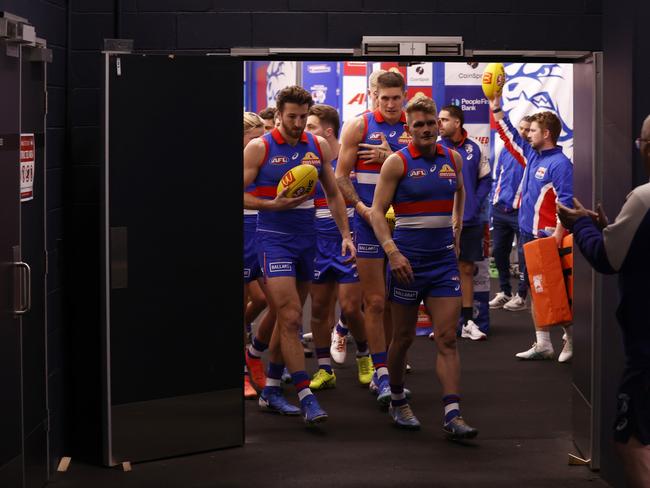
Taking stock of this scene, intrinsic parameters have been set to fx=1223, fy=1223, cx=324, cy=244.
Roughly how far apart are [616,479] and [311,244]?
2.35 meters

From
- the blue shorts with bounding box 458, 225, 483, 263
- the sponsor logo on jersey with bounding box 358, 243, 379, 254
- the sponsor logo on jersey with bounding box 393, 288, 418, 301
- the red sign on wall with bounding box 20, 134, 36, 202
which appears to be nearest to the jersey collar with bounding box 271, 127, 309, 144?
the sponsor logo on jersey with bounding box 358, 243, 379, 254

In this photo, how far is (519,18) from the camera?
6.12 meters

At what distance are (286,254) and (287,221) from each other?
7.8 inches

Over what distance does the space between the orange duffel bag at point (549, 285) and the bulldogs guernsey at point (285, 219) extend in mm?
2148

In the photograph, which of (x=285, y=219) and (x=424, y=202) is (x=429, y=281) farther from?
(x=285, y=219)

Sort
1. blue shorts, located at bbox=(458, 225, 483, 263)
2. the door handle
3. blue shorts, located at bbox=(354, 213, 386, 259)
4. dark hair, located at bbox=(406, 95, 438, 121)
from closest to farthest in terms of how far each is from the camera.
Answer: the door handle, dark hair, located at bbox=(406, 95, 438, 121), blue shorts, located at bbox=(354, 213, 386, 259), blue shorts, located at bbox=(458, 225, 483, 263)

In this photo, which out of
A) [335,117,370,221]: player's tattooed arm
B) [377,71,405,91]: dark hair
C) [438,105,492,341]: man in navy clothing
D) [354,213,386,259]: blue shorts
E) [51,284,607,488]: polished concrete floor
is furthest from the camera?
[438,105,492,341]: man in navy clothing

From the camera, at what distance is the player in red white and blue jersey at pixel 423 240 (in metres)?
6.45

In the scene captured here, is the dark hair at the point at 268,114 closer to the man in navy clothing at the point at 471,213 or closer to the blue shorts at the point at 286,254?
the man in navy clothing at the point at 471,213

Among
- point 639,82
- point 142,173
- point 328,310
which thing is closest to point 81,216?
point 142,173

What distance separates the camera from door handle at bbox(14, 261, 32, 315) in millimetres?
5152

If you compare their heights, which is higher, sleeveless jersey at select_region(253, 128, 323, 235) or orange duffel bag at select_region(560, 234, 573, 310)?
sleeveless jersey at select_region(253, 128, 323, 235)

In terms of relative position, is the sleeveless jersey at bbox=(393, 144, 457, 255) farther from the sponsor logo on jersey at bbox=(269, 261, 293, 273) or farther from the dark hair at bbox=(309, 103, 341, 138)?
the dark hair at bbox=(309, 103, 341, 138)

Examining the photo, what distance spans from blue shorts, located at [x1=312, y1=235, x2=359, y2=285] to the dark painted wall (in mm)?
2205
